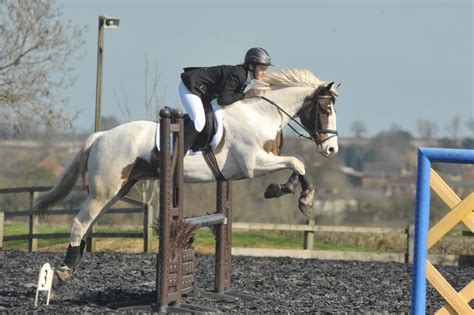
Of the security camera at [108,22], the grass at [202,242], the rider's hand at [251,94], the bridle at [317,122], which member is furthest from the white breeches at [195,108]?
the security camera at [108,22]

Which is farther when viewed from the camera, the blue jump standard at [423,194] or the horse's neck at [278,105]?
the horse's neck at [278,105]

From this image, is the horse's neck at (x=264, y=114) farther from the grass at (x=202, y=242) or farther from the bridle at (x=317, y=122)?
the grass at (x=202, y=242)

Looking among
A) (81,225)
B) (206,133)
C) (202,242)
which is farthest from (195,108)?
(202,242)

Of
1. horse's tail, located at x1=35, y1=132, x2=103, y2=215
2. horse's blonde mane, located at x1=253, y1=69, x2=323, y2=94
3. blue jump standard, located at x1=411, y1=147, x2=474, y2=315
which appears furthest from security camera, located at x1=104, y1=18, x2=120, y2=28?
blue jump standard, located at x1=411, y1=147, x2=474, y2=315

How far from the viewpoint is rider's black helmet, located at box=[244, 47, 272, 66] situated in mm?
7641

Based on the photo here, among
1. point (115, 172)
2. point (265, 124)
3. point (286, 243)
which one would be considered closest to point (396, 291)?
point (265, 124)

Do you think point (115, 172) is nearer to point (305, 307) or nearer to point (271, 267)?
point (305, 307)

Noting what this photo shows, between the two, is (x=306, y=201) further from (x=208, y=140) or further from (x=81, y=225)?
(x=81, y=225)

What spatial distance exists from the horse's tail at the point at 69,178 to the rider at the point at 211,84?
1012 millimetres

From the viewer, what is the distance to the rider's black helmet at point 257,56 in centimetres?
764

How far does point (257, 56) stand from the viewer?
7.64m

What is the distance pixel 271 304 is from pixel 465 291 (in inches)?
127

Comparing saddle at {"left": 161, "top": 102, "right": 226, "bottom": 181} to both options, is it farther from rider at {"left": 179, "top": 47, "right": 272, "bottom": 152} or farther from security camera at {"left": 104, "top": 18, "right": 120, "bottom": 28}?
security camera at {"left": 104, "top": 18, "right": 120, "bottom": 28}

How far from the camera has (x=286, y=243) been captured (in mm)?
17656
